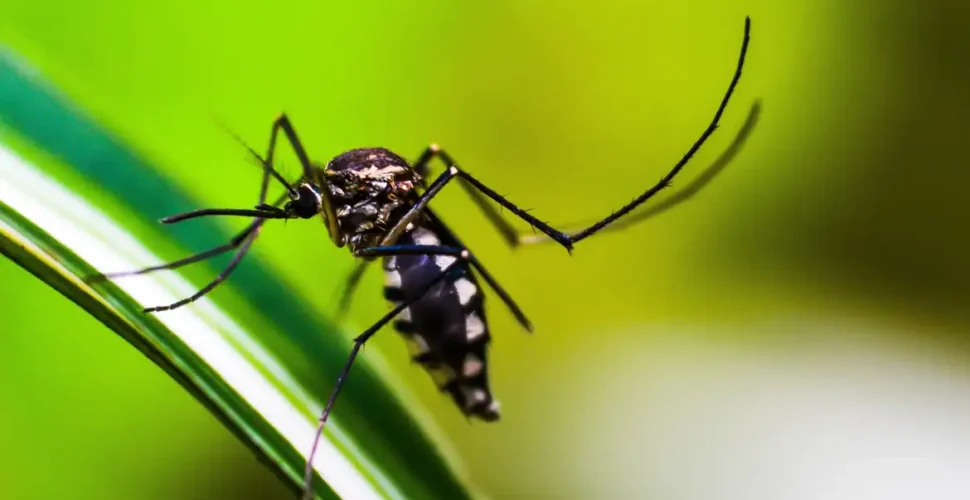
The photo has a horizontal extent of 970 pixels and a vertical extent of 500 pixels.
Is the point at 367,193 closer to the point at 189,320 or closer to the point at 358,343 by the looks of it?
the point at 358,343

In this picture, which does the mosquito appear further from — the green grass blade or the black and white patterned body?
the green grass blade

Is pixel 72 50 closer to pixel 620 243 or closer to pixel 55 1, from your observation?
pixel 55 1

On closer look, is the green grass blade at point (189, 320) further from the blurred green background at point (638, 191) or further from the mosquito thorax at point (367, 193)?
the blurred green background at point (638, 191)

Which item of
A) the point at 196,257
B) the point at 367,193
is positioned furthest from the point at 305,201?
the point at 196,257

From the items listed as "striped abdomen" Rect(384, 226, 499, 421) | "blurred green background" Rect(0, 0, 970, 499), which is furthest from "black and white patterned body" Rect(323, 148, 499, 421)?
"blurred green background" Rect(0, 0, 970, 499)

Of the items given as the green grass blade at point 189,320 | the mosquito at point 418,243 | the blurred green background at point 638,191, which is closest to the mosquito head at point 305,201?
the mosquito at point 418,243

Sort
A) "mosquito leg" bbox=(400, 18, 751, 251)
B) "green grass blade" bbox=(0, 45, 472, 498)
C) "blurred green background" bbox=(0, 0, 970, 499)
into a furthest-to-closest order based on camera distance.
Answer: "blurred green background" bbox=(0, 0, 970, 499) → "mosquito leg" bbox=(400, 18, 751, 251) → "green grass blade" bbox=(0, 45, 472, 498)
